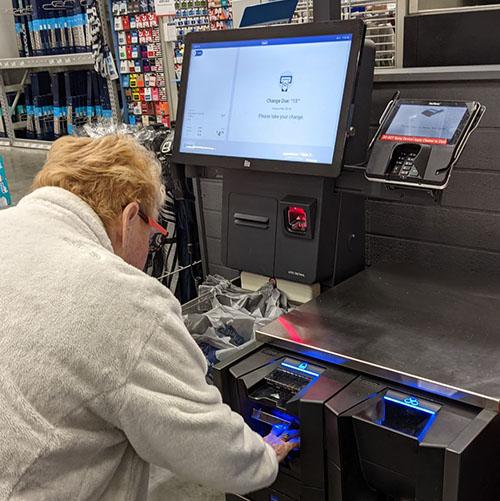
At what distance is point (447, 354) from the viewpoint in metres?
1.22

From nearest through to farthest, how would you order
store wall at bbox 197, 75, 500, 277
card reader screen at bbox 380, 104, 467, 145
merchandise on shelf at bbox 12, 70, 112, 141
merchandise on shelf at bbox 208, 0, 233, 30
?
card reader screen at bbox 380, 104, 467, 145 < store wall at bbox 197, 75, 500, 277 < merchandise on shelf at bbox 208, 0, 233, 30 < merchandise on shelf at bbox 12, 70, 112, 141

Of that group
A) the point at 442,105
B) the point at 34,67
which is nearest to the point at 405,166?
the point at 442,105

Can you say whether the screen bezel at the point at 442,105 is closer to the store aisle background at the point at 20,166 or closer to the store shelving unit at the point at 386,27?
the store shelving unit at the point at 386,27

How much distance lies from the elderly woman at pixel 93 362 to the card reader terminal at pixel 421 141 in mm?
598

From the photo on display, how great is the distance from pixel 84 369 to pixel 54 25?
5.35 meters

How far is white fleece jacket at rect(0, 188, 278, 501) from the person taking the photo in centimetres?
92

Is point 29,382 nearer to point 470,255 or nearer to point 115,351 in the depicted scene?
point 115,351

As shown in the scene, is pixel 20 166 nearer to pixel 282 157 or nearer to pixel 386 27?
pixel 386 27

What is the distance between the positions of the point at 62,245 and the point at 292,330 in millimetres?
586

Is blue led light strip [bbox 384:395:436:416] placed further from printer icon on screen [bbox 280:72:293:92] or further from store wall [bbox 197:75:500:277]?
printer icon on screen [bbox 280:72:293:92]

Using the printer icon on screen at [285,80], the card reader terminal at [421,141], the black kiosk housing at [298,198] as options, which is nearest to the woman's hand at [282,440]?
the black kiosk housing at [298,198]

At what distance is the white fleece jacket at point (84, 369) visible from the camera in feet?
3.02

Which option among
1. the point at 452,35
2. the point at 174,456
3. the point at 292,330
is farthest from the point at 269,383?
the point at 452,35

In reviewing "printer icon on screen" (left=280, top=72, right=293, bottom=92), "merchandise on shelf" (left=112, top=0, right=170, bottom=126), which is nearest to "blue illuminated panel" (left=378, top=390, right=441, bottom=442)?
"printer icon on screen" (left=280, top=72, right=293, bottom=92)
